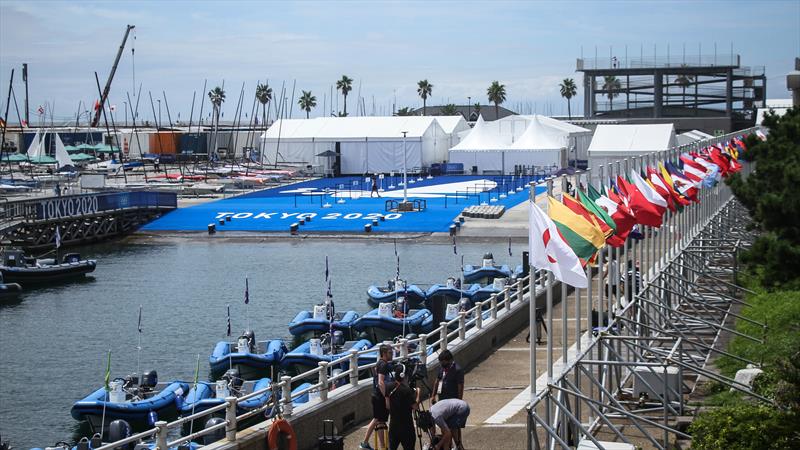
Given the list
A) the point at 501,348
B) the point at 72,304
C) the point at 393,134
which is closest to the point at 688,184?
the point at 501,348

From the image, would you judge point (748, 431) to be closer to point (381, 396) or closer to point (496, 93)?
point (381, 396)

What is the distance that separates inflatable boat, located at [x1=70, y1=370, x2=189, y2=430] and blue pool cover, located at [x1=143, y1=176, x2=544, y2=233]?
4691 centimetres

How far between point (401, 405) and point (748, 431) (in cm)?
525

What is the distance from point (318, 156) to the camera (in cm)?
12512

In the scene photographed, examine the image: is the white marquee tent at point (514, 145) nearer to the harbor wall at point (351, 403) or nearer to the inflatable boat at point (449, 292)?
the inflatable boat at point (449, 292)

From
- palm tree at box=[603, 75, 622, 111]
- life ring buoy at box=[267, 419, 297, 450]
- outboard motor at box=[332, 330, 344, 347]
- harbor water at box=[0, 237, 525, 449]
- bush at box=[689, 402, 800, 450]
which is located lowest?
harbor water at box=[0, 237, 525, 449]

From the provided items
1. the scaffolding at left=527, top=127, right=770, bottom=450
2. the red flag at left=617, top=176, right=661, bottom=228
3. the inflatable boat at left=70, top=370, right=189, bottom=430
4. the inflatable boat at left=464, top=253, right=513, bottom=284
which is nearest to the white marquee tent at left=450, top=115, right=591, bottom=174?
the inflatable boat at left=464, top=253, right=513, bottom=284

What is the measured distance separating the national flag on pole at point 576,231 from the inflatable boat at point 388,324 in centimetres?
2190

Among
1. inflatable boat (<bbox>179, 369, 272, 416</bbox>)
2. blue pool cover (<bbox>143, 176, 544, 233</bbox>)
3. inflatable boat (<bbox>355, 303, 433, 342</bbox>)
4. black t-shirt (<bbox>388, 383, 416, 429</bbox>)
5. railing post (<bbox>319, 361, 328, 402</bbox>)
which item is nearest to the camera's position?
black t-shirt (<bbox>388, 383, 416, 429</bbox>)

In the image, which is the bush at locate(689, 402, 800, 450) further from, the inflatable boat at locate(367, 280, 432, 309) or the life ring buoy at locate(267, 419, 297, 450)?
the inflatable boat at locate(367, 280, 432, 309)

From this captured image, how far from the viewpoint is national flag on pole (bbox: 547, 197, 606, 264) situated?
19.3 m

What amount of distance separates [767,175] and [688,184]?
17.1 ft

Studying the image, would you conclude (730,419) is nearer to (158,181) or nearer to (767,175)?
(767,175)

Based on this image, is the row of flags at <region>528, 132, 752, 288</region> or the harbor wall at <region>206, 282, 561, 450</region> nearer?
the row of flags at <region>528, 132, 752, 288</region>
